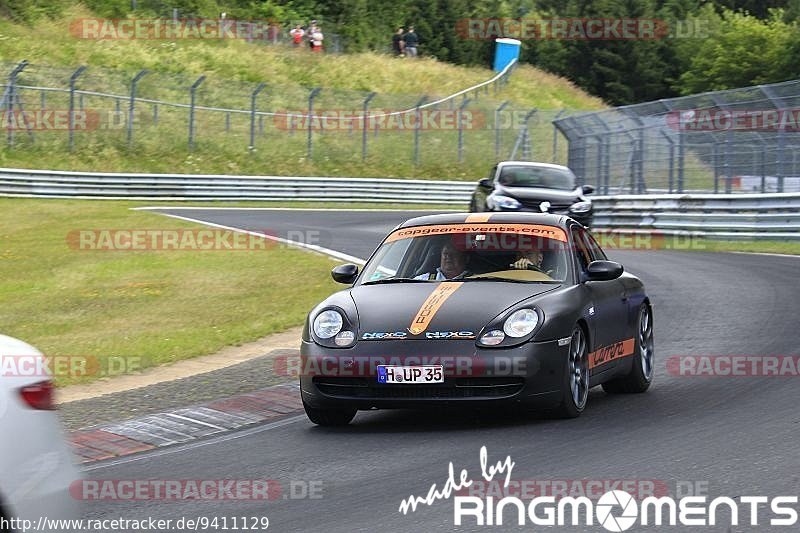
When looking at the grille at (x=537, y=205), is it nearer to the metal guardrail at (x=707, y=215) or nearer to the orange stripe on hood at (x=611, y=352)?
the metal guardrail at (x=707, y=215)

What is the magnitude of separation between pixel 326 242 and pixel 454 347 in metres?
15.5

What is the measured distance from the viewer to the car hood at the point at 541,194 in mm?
24442

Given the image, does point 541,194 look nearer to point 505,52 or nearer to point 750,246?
point 750,246

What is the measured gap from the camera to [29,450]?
15.5 ft

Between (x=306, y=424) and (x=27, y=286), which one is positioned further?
(x=27, y=286)

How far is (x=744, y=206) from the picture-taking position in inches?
1013

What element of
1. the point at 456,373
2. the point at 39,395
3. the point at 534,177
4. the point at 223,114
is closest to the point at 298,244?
the point at 534,177

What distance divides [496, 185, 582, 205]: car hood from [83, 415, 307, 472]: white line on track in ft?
50.5

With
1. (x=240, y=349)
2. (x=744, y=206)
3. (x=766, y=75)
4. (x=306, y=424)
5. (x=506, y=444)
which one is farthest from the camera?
(x=766, y=75)

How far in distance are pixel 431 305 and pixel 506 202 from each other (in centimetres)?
1561

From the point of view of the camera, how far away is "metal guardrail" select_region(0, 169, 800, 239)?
25.5m

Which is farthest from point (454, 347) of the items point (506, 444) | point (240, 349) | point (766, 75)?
point (766, 75)

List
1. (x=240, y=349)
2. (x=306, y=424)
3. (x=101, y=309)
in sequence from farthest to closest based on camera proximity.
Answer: (x=101, y=309), (x=240, y=349), (x=306, y=424)

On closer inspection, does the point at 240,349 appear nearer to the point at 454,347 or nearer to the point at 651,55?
the point at 454,347
